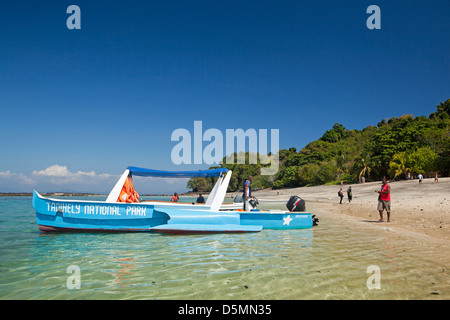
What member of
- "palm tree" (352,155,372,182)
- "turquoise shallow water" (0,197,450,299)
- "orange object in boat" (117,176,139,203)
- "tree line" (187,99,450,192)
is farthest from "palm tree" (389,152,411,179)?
"orange object in boat" (117,176,139,203)

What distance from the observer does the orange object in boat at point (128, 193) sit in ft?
38.2

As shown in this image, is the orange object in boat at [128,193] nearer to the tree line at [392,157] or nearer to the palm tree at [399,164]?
the tree line at [392,157]

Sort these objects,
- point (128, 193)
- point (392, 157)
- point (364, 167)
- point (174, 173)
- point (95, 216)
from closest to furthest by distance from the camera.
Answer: point (95, 216) < point (128, 193) < point (174, 173) < point (392, 157) < point (364, 167)

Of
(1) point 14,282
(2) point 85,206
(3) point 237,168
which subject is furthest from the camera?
(3) point 237,168

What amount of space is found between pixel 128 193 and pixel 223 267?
23.5ft

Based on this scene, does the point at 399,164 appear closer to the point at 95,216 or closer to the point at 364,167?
the point at 364,167

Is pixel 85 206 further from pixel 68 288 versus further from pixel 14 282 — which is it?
pixel 68 288

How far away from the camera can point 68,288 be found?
485 centimetres

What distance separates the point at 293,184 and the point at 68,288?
68217 millimetres

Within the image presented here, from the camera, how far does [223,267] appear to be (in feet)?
20.0

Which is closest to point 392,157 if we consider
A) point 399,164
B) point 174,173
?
point 399,164

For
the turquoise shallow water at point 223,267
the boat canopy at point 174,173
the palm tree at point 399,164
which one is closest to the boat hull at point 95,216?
the turquoise shallow water at point 223,267
